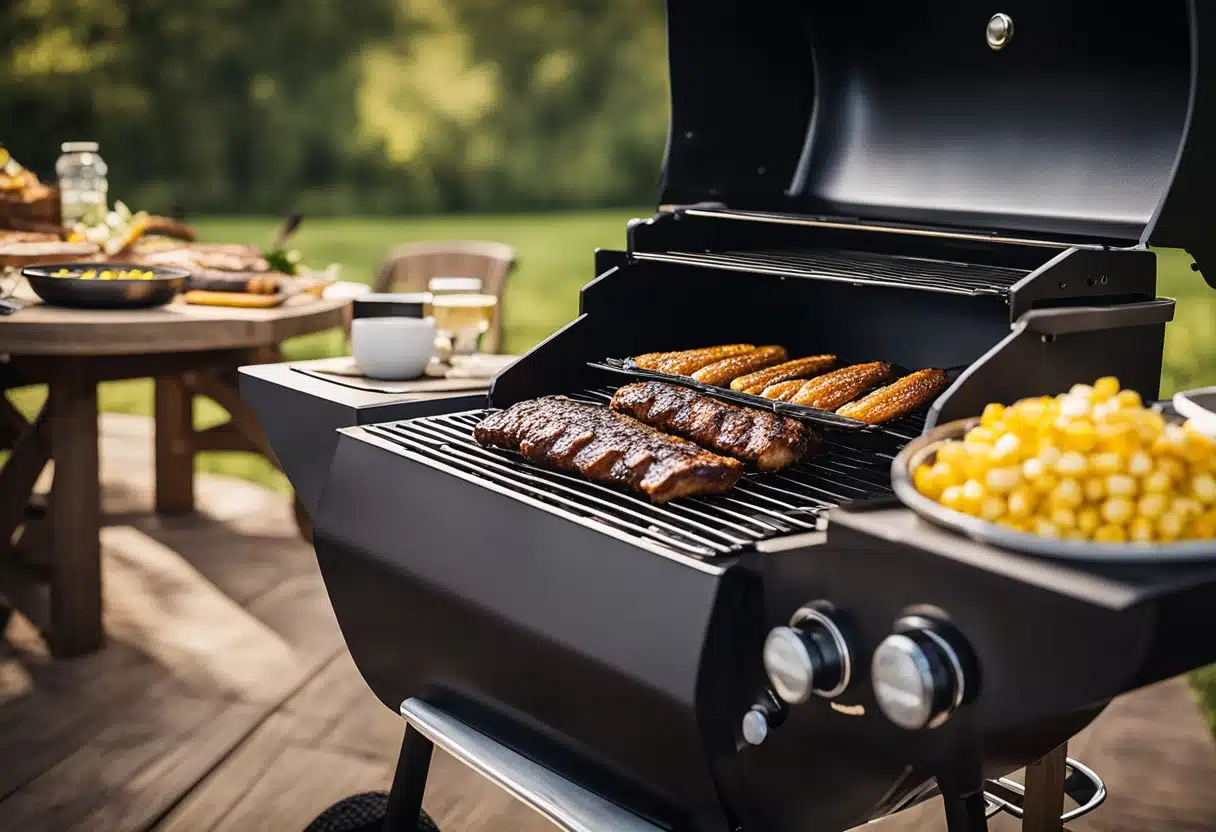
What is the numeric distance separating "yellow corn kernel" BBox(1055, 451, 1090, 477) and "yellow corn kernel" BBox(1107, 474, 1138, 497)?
25 millimetres

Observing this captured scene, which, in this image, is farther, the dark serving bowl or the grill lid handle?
the dark serving bowl

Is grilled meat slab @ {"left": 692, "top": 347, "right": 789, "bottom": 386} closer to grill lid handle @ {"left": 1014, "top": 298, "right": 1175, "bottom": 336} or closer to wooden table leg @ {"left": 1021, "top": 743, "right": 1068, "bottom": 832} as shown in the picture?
grill lid handle @ {"left": 1014, "top": 298, "right": 1175, "bottom": 336}

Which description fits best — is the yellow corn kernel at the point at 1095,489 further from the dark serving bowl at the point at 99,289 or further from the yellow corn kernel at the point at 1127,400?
the dark serving bowl at the point at 99,289

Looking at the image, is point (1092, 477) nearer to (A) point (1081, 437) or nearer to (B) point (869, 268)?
(A) point (1081, 437)

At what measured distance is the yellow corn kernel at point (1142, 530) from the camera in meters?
1.05

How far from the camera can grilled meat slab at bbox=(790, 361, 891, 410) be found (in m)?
1.82

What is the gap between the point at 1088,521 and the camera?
1.08m

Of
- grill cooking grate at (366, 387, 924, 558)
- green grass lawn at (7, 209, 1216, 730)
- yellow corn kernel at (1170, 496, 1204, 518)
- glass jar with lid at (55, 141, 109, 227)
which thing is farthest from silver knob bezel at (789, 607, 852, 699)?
green grass lawn at (7, 209, 1216, 730)

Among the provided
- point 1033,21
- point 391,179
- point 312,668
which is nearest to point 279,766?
point 312,668

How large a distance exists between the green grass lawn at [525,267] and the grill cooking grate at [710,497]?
5364 millimetres

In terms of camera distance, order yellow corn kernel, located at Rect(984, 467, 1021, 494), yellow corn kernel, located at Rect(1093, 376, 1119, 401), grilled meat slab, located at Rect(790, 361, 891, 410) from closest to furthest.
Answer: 1. yellow corn kernel, located at Rect(984, 467, 1021, 494)
2. yellow corn kernel, located at Rect(1093, 376, 1119, 401)
3. grilled meat slab, located at Rect(790, 361, 891, 410)

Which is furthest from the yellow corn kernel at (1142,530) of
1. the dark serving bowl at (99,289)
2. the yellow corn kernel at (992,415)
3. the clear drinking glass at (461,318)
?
the dark serving bowl at (99,289)

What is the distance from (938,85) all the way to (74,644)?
2.82m

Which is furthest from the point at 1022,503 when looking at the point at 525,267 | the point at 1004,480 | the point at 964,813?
the point at 525,267
